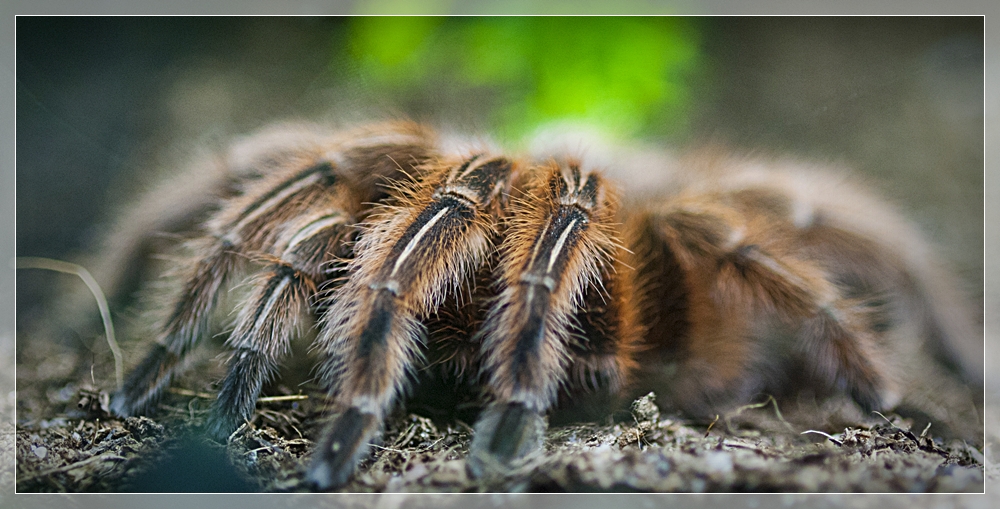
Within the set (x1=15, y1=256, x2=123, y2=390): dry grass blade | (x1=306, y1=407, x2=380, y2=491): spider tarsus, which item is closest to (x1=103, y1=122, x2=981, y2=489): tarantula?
(x1=306, y1=407, x2=380, y2=491): spider tarsus

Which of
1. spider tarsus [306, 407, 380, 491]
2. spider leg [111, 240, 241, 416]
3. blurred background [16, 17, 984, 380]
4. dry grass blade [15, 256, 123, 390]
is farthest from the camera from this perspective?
blurred background [16, 17, 984, 380]

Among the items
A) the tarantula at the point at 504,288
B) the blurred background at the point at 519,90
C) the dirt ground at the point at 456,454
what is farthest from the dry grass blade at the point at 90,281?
the tarantula at the point at 504,288

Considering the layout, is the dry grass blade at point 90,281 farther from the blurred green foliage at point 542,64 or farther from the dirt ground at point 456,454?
the blurred green foliage at point 542,64

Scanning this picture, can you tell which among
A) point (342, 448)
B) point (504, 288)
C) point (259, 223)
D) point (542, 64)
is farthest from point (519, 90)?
point (342, 448)

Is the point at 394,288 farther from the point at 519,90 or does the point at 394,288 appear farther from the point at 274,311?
the point at 519,90

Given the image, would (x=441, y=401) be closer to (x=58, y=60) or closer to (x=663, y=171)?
(x=663, y=171)

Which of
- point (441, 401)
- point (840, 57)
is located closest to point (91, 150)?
point (441, 401)

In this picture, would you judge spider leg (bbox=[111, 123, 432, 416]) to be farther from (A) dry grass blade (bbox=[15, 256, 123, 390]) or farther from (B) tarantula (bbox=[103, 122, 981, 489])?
(A) dry grass blade (bbox=[15, 256, 123, 390])

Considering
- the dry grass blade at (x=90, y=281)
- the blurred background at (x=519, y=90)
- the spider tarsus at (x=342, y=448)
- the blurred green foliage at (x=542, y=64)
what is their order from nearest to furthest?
1. the spider tarsus at (x=342, y=448)
2. the dry grass blade at (x=90, y=281)
3. the blurred background at (x=519, y=90)
4. the blurred green foliage at (x=542, y=64)

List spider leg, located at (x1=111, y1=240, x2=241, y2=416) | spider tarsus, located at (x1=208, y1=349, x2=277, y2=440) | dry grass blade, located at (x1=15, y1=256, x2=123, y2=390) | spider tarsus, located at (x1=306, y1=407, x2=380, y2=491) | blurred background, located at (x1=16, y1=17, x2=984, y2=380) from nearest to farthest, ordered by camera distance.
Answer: spider tarsus, located at (x1=306, y1=407, x2=380, y2=491), spider tarsus, located at (x1=208, y1=349, x2=277, y2=440), spider leg, located at (x1=111, y1=240, x2=241, y2=416), dry grass blade, located at (x1=15, y1=256, x2=123, y2=390), blurred background, located at (x1=16, y1=17, x2=984, y2=380)
